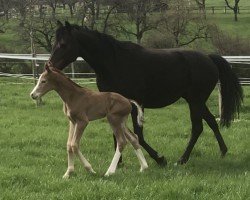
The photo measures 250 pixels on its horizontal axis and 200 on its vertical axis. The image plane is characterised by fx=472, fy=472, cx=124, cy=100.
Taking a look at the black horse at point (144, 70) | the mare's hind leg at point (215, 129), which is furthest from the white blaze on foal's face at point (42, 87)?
the mare's hind leg at point (215, 129)

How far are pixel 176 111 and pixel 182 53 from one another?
19.3 ft

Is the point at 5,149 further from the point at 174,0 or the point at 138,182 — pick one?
the point at 174,0

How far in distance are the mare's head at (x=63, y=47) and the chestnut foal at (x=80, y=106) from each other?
588 mm

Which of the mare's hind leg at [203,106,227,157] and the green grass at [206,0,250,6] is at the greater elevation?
the green grass at [206,0,250,6]

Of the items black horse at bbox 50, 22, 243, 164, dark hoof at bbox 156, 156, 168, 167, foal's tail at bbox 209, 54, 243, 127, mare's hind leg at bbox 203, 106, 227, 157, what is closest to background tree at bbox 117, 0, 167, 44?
foal's tail at bbox 209, 54, 243, 127

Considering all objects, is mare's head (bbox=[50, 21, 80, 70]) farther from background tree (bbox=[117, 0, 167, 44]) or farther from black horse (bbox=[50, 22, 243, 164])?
background tree (bbox=[117, 0, 167, 44])

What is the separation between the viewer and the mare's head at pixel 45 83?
5.96m

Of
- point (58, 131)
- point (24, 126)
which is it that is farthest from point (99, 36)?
point (24, 126)

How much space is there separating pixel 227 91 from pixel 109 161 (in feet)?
8.88

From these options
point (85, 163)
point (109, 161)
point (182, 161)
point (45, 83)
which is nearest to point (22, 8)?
point (109, 161)

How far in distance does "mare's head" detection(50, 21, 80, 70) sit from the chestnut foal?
0.59 meters

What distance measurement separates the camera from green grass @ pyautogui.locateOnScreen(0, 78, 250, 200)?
5184 millimetres

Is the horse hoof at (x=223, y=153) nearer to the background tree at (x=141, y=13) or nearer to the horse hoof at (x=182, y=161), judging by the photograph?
the horse hoof at (x=182, y=161)

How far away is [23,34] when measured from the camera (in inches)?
1467
